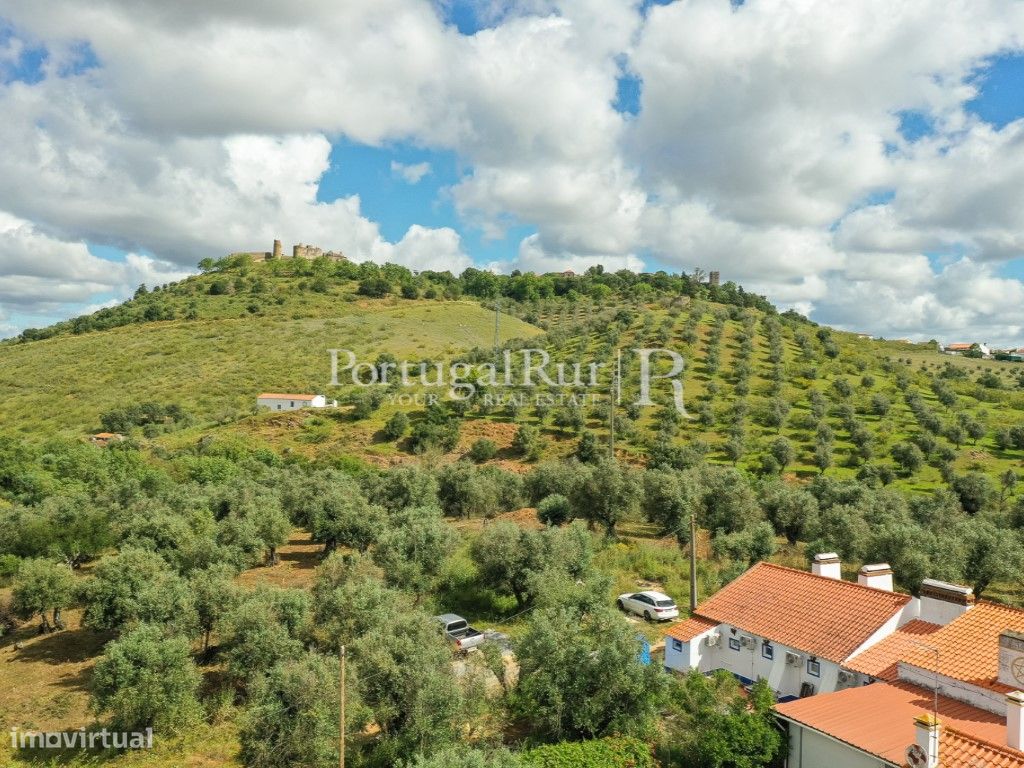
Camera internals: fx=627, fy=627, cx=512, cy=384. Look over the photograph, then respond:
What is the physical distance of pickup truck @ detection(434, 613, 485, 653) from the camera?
22.0 metres

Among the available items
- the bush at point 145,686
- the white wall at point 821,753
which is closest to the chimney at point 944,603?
the white wall at point 821,753

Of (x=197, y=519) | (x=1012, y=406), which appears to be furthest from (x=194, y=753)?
(x=1012, y=406)

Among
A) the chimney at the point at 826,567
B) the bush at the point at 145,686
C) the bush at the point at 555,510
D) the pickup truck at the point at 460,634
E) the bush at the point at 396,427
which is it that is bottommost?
the pickup truck at the point at 460,634

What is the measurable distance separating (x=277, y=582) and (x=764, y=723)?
2303 centimetres

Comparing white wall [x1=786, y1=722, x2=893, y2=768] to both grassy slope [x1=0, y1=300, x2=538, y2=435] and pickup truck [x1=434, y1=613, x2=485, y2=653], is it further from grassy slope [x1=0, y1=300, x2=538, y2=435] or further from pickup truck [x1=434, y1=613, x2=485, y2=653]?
grassy slope [x1=0, y1=300, x2=538, y2=435]

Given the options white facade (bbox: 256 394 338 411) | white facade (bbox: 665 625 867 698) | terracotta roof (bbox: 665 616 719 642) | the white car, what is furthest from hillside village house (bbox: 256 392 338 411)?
white facade (bbox: 665 625 867 698)

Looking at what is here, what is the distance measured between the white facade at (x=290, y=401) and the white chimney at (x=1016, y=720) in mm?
65708

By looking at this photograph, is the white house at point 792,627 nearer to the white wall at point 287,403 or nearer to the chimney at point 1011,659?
the chimney at point 1011,659

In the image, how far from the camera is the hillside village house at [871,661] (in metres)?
11.7

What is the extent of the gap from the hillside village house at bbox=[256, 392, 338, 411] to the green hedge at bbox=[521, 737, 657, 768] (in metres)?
60.3

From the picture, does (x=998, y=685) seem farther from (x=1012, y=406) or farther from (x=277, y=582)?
(x=1012, y=406)

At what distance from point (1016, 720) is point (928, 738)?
82.2 inches

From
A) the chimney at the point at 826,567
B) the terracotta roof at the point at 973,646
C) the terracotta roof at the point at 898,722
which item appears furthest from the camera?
the chimney at the point at 826,567

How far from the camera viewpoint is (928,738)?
1068cm
